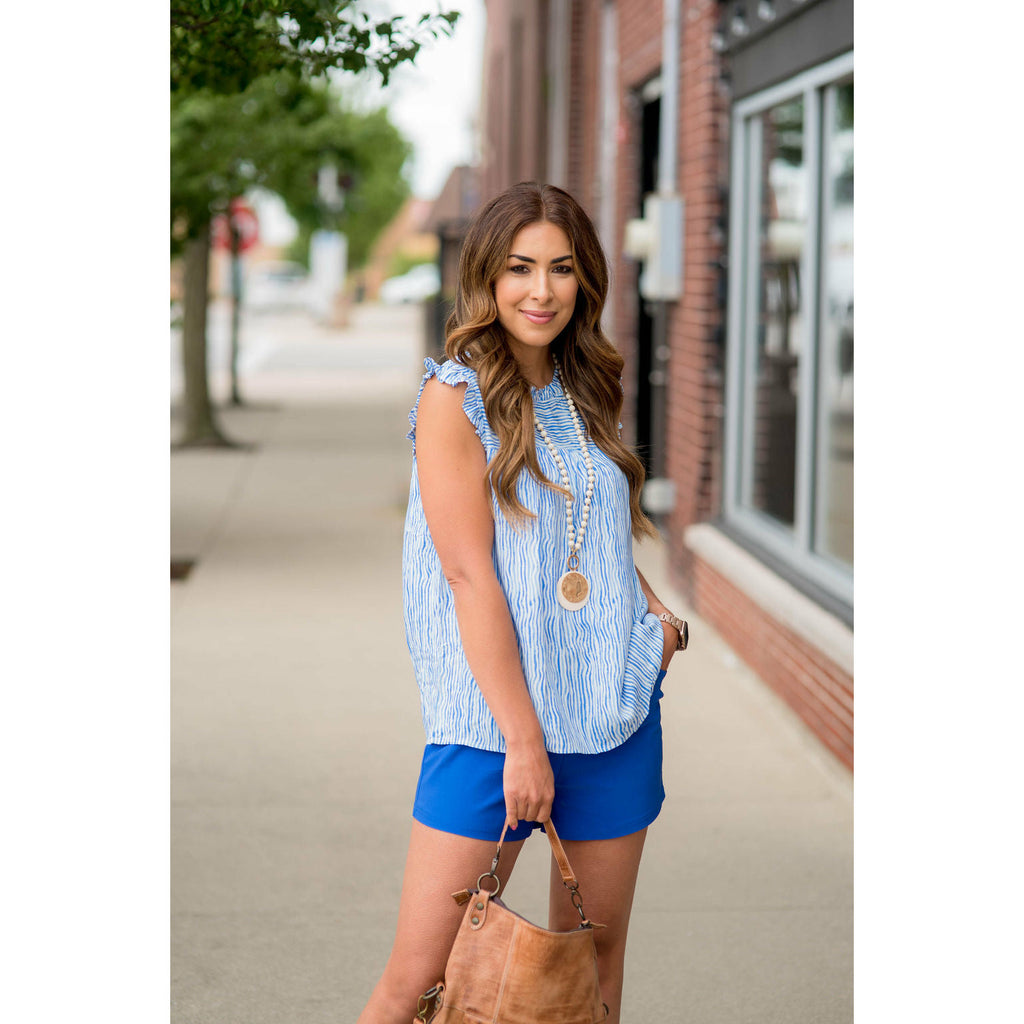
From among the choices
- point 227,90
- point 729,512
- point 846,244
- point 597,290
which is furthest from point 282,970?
point 729,512

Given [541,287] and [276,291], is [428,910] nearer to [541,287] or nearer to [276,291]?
[541,287]

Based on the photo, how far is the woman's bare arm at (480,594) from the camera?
2.31 meters

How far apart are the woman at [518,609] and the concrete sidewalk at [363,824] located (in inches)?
51.3

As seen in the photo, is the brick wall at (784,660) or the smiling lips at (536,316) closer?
the smiling lips at (536,316)

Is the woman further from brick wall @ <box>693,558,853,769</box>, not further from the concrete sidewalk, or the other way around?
brick wall @ <box>693,558,853,769</box>

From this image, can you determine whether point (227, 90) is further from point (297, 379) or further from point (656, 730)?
point (297, 379)

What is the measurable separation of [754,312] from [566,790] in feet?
16.4

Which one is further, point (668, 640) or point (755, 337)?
point (755, 337)

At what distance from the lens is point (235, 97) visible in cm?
1280

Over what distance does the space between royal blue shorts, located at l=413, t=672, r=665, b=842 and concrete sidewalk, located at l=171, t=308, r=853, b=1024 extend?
4.28 feet

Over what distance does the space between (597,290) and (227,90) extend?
2091 millimetres

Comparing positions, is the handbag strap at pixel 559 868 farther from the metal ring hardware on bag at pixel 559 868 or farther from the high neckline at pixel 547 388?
the high neckline at pixel 547 388

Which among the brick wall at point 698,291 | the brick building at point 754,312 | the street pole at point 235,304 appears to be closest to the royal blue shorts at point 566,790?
the brick building at point 754,312

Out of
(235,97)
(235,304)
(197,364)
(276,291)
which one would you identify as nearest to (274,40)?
(235,97)
